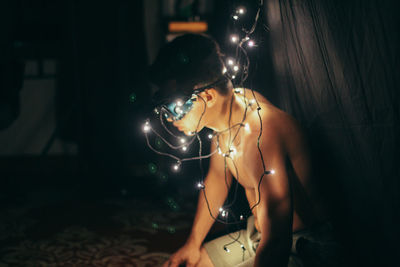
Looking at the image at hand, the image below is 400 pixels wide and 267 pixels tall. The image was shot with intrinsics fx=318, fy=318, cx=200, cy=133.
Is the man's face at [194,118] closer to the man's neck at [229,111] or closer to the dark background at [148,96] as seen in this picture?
the man's neck at [229,111]

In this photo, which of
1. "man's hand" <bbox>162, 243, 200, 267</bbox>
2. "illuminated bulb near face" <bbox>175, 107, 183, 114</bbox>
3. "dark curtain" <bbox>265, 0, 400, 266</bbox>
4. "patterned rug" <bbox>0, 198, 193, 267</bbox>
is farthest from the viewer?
"patterned rug" <bbox>0, 198, 193, 267</bbox>

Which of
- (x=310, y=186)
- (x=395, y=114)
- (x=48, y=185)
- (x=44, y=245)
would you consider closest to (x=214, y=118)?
(x=310, y=186)

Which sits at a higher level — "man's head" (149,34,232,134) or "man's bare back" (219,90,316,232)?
"man's head" (149,34,232,134)

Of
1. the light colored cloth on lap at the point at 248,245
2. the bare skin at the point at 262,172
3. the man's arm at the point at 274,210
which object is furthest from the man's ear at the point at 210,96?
the light colored cloth on lap at the point at 248,245

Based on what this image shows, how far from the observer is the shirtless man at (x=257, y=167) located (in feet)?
2.54

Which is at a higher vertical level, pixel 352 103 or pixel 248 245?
pixel 352 103

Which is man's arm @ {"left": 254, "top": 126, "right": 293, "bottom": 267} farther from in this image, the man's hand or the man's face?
the man's hand

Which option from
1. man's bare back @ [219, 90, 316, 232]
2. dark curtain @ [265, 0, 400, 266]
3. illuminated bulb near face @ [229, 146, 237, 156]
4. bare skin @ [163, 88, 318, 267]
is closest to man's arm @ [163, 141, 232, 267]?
bare skin @ [163, 88, 318, 267]

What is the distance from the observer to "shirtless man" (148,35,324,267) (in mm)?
774

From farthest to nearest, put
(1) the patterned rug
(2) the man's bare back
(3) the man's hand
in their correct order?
(1) the patterned rug < (3) the man's hand < (2) the man's bare back

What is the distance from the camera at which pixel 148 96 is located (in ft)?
9.15

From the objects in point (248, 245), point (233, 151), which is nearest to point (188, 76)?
point (233, 151)

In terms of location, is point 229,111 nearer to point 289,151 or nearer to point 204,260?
point 289,151

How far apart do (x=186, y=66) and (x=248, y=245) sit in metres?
0.62
